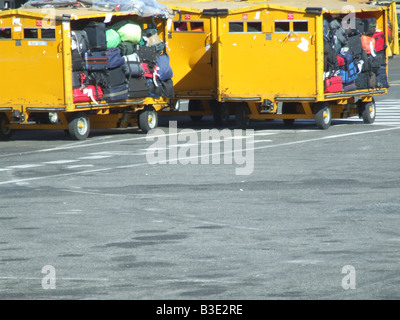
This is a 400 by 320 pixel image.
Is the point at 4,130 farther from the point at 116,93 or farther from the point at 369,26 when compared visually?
the point at 369,26

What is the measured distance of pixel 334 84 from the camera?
2236 cm

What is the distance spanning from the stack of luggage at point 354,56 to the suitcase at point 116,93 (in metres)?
4.09

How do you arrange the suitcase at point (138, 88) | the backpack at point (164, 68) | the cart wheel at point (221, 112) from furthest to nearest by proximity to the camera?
1. the cart wheel at point (221, 112)
2. the backpack at point (164, 68)
3. the suitcase at point (138, 88)

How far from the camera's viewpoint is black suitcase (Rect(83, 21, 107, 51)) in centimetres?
2064

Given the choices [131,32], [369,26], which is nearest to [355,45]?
[369,26]

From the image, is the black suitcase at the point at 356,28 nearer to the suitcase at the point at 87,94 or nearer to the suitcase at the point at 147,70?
the suitcase at the point at 147,70

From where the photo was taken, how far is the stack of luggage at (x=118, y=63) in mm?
20406

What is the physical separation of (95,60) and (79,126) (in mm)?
1288

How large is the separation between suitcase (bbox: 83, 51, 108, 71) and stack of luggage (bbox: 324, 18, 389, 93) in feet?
14.9

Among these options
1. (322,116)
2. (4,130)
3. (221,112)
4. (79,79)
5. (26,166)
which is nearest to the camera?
(26,166)

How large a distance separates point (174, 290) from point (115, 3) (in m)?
14.2

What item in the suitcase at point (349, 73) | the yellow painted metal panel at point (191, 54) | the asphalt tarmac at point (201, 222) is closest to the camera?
the asphalt tarmac at point (201, 222)

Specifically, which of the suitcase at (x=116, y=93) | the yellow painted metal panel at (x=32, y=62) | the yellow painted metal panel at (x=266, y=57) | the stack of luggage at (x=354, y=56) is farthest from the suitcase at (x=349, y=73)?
the yellow painted metal panel at (x=32, y=62)
